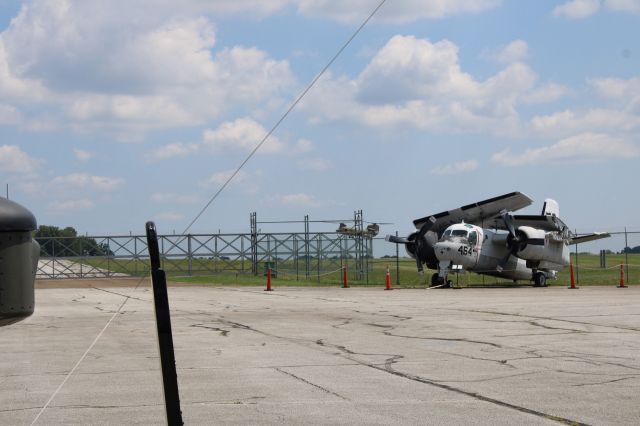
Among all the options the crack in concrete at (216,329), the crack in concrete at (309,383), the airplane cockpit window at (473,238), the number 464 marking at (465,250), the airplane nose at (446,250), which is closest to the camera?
the crack in concrete at (309,383)

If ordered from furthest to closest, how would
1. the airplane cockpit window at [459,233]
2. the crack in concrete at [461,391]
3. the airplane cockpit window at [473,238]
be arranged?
the airplane cockpit window at [473,238]
the airplane cockpit window at [459,233]
the crack in concrete at [461,391]

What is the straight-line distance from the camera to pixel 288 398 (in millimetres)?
8711

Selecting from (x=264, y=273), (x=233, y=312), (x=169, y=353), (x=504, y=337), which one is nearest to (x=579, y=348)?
(x=504, y=337)

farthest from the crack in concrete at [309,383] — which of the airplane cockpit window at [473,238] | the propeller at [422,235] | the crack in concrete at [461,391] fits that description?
the propeller at [422,235]

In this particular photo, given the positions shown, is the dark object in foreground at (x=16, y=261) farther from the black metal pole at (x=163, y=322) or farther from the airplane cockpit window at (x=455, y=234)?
the airplane cockpit window at (x=455, y=234)

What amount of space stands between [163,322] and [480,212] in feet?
110

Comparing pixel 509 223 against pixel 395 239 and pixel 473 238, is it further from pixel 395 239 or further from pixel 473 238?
pixel 395 239

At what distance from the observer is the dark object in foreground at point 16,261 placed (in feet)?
16.7

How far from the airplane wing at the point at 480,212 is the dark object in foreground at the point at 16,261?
32.2 meters

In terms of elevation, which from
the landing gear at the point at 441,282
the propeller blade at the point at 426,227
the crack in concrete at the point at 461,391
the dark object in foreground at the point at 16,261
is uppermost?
the propeller blade at the point at 426,227

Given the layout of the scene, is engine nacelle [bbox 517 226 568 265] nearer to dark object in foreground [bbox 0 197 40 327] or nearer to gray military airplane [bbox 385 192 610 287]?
gray military airplane [bbox 385 192 610 287]

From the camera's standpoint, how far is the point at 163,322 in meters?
5.25

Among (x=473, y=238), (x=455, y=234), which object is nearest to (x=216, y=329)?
(x=455, y=234)

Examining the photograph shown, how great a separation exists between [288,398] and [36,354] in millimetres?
5294
